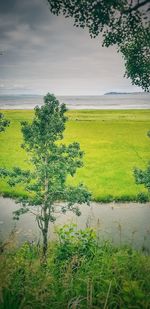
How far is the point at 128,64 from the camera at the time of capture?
9891 mm

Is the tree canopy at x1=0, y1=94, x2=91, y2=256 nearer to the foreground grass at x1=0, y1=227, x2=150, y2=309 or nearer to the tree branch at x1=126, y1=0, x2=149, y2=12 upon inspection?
the foreground grass at x1=0, y1=227, x2=150, y2=309

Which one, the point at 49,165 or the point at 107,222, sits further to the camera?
the point at 107,222

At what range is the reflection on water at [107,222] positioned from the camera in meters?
14.0

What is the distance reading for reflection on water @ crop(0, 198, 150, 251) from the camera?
1404 cm

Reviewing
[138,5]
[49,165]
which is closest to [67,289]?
[49,165]

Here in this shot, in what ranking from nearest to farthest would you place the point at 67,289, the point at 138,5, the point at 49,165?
1. the point at 67,289
2. the point at 138,5
3. the point at 49,165

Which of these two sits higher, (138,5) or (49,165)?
(138,5)

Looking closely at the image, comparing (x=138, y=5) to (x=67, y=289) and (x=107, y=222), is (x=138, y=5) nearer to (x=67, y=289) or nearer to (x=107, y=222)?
(x=67, y=289)

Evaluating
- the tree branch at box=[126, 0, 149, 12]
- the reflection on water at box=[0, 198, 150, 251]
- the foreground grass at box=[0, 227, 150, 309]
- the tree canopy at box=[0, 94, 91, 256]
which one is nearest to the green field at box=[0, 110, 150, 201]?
the tree canopy at box=[0, 94, 91, 256]

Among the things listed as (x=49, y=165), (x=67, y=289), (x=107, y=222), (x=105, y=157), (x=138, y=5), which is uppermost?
(x=138, y=5)

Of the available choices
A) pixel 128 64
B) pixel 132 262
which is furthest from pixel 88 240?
pixel 128 64

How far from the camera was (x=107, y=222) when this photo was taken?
16000mm

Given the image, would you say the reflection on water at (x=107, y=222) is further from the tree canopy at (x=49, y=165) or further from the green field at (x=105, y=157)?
the tree canopy at (x=49, y=165)

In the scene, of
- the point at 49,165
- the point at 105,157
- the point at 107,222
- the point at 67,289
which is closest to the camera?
the point at 67,289
